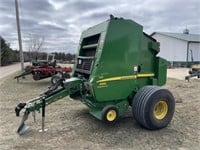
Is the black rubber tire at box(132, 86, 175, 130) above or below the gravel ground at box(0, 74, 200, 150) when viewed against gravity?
above

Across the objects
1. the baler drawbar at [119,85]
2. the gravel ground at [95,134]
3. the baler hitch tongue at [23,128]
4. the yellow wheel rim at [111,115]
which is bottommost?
the gravel ground at [95,134]

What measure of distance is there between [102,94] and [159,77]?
163 cm

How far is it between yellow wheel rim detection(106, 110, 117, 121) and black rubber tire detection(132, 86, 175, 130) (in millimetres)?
413

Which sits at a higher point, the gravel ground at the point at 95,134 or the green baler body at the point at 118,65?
the green baler body at the point at 118,65

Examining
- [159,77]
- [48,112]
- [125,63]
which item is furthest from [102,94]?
[48,112]

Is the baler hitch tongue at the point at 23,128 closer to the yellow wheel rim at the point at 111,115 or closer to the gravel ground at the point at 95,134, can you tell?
the gravel ground at the point at 95,134

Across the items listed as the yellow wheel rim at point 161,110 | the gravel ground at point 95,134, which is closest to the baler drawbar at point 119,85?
the yellow wheel rim at point 161,110

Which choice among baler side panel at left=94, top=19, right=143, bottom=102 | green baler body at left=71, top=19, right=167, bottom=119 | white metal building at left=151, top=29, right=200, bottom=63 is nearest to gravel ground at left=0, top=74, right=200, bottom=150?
green baler body at left=71, top=19, right=167, bottom=119

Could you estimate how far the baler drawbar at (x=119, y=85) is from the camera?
5.00m

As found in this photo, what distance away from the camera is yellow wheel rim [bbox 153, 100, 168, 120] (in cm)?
524

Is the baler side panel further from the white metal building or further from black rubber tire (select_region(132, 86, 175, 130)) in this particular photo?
the white metal building

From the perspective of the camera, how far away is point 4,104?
27.3 feet

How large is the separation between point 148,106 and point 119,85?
696 millimetres

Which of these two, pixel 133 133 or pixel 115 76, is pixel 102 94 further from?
pixel 133 133
